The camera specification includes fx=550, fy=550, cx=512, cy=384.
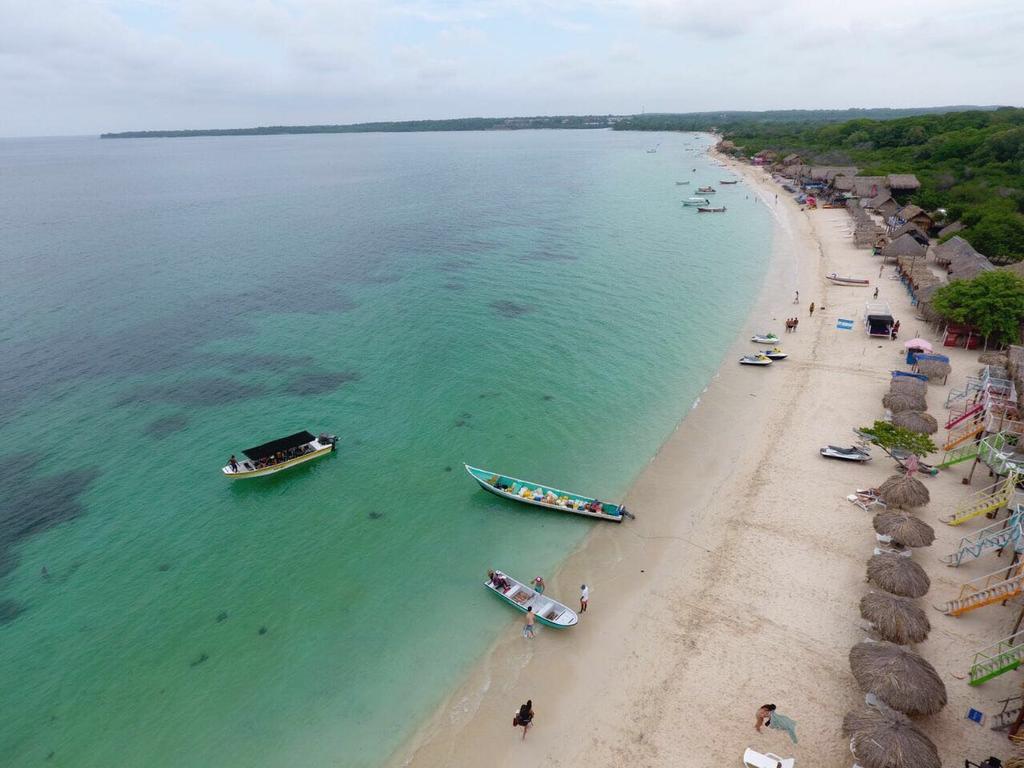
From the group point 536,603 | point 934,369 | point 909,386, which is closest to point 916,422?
point 909,386

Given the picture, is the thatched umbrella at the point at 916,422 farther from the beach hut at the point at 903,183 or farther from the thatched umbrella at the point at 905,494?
the beach hut at the point at 903,183

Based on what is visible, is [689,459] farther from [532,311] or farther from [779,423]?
[532,311]

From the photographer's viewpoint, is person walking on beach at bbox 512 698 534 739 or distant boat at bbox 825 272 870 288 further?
distant boat at bbox 825 272 870 288

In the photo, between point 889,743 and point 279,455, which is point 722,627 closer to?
point 889,743

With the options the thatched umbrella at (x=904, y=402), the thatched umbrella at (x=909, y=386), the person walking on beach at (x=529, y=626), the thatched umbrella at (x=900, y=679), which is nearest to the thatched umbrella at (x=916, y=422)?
the thatched umbrella at (x=904, y=402)

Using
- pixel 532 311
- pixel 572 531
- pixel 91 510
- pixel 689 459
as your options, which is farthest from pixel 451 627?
pixel 532 311

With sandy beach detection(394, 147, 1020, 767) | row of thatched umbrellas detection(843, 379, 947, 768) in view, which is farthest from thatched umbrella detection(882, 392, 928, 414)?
row of thatched umbrellas detection(843, 379, 947, 768)

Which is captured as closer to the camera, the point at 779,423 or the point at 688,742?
the point at 688,742

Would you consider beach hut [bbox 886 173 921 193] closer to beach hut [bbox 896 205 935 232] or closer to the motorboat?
beach hut [bbox 896 205 935 232]
